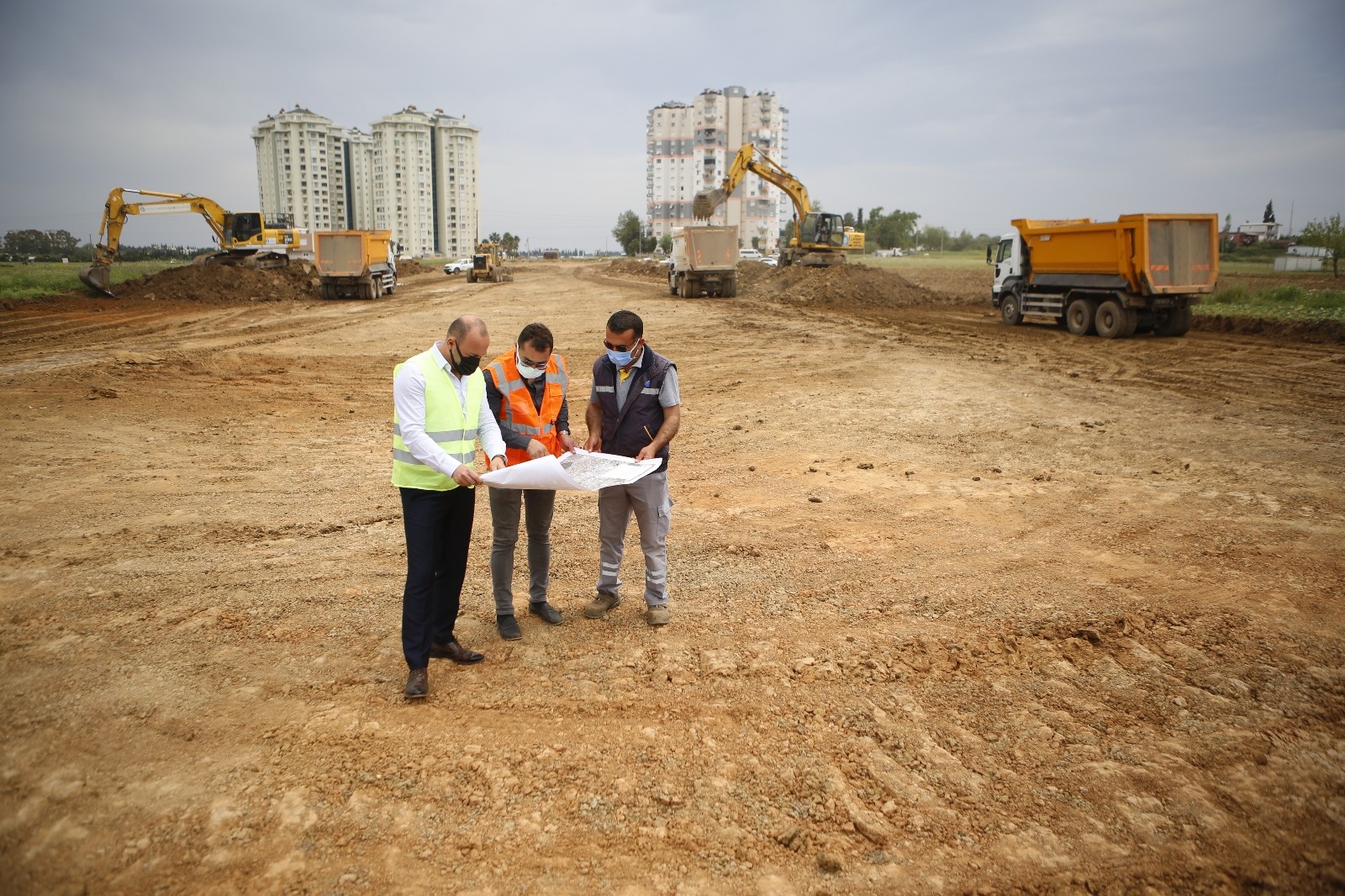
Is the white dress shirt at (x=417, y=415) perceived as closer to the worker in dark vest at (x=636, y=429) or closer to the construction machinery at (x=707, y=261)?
the worker in dark vest at (x=636, y=429)

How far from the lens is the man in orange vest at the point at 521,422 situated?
478 centimetres

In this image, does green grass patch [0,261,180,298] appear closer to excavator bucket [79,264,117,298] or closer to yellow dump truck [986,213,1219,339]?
excavator bucket [79,264,117,298]

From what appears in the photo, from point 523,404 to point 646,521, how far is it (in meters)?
1.07

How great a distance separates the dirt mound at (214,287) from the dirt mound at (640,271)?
21288 mm

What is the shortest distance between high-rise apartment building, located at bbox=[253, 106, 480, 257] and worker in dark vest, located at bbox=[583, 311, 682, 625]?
96830 mm

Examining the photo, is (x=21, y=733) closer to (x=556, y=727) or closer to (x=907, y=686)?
(x=556, y=727)

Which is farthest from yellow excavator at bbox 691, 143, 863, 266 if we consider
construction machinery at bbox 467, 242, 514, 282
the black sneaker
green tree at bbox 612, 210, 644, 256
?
green tree at bbox 612, 210, 644, 256

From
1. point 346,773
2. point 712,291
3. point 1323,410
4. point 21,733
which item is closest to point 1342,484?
point 1323,410

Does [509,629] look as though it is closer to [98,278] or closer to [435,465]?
[435,465]

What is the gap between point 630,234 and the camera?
10844 centimetres

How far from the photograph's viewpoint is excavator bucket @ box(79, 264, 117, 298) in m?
29.8

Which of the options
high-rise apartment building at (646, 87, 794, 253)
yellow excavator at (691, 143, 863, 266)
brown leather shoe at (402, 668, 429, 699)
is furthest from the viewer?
high-rise apartment building at (646, 87, 794, 253)

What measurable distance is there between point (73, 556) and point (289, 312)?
2201cm

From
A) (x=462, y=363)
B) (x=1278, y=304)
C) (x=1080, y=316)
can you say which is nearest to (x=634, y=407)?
(x=462, y=363)
